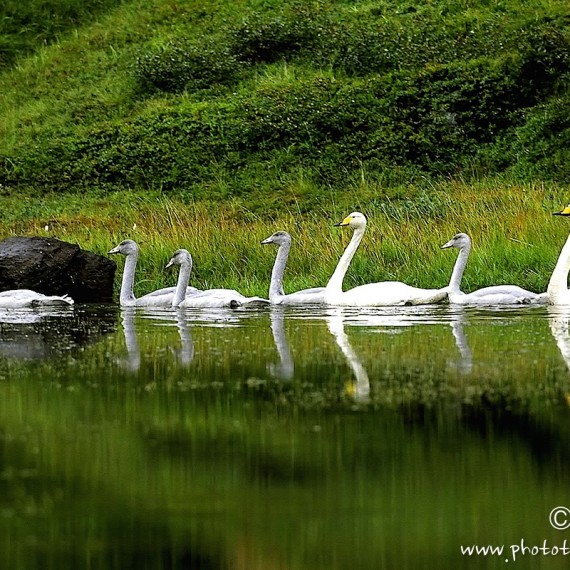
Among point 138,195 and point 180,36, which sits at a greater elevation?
point 180,36

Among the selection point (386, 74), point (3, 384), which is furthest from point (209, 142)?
point (3, 384)

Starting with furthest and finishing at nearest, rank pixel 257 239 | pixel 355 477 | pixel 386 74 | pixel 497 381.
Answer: pixel 386 74, pixel 257 239, pixel 497 381, pixel 355 477

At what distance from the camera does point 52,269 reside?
15.9 meters

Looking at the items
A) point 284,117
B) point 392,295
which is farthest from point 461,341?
point 284,117

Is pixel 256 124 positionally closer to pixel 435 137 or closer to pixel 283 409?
pixel 435 137

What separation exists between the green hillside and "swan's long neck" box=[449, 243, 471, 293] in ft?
35.7

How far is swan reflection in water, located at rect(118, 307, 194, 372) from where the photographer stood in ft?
27.0

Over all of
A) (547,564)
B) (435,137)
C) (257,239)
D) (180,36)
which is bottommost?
(547,564)

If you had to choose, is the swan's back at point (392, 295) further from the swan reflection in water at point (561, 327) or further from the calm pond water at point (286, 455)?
the calm pond water at point (286, 455)

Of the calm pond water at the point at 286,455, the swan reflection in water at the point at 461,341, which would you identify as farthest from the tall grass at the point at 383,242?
the calm pond water at the point at 286,455

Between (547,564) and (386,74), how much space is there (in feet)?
83.0

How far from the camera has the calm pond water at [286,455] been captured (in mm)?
3744

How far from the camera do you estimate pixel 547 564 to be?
3541 mm

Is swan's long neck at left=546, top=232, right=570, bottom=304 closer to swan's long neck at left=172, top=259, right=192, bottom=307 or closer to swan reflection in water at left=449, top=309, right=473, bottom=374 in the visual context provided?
swan reflection in water at left=449, top=309, right=473, bottom=374
